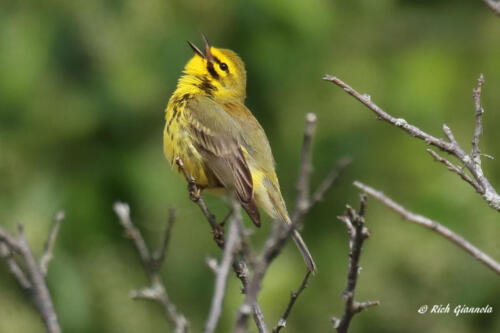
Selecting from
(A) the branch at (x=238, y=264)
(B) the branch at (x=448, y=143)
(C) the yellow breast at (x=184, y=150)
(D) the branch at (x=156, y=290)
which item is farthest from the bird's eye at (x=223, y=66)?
(D) the branch at (x=156, y=290)

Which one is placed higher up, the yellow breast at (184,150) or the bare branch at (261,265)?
the bare branch at (261,265)

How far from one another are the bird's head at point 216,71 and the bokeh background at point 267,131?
5.29 feet

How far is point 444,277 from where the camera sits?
24.1 ft

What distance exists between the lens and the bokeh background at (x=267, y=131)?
729cm

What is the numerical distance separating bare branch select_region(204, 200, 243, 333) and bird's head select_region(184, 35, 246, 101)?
3.53m

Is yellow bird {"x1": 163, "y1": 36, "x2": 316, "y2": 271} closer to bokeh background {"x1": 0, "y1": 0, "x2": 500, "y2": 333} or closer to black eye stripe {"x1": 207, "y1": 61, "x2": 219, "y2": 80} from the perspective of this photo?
black eye stripe {"x1": 207, "y1": 61, "x2": 219, "y2": 80}

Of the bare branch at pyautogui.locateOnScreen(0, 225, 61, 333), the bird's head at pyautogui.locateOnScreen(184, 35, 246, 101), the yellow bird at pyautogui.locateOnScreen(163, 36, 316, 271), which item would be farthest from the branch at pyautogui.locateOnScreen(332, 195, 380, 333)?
the bird's head at pyautogui.locateOnScreen(184, 35, 246, 101)

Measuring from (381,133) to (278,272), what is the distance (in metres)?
1.93

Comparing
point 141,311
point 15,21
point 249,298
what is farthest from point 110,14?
point 249,298

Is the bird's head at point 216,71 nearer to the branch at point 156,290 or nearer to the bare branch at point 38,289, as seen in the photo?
the branch at point 156,290

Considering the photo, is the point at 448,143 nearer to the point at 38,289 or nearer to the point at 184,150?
the point at 38,289

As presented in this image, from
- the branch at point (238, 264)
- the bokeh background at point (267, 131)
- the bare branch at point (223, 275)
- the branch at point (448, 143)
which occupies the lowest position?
the bokeh background at point (267, 131)

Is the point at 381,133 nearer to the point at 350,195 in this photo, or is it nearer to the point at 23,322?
the point at 350,195

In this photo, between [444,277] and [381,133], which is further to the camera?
[381,133]
